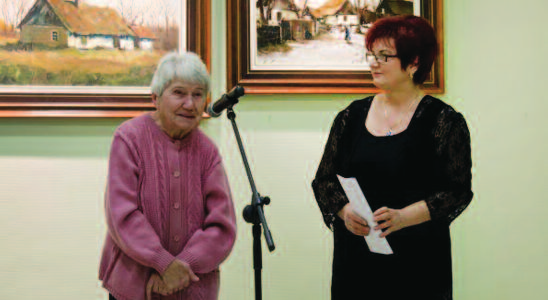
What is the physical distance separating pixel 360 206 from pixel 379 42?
576 mm

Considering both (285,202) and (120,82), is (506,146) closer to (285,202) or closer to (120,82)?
(285,202)

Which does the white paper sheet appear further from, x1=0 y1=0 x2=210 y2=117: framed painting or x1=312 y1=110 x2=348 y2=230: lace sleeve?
x1=0 y1=0 x2=210 y2=117: framed painting

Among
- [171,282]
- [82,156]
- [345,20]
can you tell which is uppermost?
[345,20]

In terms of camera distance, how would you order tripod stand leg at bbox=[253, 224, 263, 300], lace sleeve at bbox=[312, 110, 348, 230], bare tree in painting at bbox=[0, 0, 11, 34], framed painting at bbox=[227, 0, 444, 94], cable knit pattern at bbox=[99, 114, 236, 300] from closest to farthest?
cable knit pattern at bbox=[99, 114, 236, 300]
tripod stand leg at bbox=[253, 224, 263, 300]
lace sleeve at bbox=[312, 110, 348, 230]
bare tree in painting at bbox=[0, 0, 11, 34]
framed painting at bbox=[227, 0, 444, 94]

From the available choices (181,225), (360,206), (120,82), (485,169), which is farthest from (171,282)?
(485,169)

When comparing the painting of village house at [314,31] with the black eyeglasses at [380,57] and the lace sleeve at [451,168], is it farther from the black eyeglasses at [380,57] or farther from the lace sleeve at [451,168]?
the lace sleeve at [451,168]

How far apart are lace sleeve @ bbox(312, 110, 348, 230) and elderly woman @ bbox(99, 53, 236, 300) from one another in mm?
338

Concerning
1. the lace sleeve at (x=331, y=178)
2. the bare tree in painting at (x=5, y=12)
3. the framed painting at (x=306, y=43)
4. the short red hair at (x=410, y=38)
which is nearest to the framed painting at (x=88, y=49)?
the bare tree in painting at (x=5, y=12)

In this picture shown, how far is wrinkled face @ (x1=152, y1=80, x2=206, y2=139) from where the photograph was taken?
1682 millimetres

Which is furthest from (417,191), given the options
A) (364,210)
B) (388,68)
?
(388,68)

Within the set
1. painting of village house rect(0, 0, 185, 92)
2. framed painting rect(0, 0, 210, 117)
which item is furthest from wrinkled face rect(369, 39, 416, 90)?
painting of village house rect(0, 0, 185, 92)

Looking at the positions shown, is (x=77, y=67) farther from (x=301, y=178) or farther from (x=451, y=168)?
(x=451, y=168)

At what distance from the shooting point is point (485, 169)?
8.93ft

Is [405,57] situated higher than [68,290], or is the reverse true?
[405,57]
